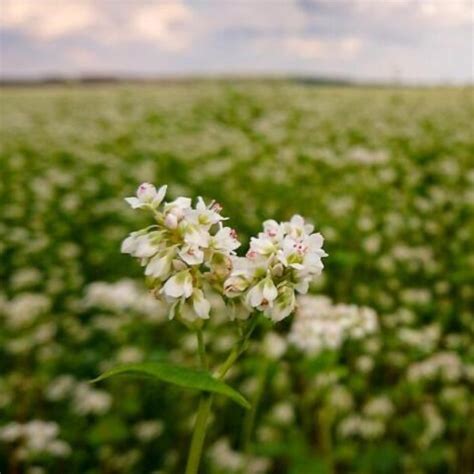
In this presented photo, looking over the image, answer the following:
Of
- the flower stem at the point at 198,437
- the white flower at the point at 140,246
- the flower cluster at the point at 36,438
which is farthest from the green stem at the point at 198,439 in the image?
the flower cluster at the point at 36,438

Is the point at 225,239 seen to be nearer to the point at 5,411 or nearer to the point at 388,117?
the point at 5,411

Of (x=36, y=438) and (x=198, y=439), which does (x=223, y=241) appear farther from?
(x=36, y=438)

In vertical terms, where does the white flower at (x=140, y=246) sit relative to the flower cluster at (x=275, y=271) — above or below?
above

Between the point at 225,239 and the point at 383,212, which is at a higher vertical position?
the point at 225,239

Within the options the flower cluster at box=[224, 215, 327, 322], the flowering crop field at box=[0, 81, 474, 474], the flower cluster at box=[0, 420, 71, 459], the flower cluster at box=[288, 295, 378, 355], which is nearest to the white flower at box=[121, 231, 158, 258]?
the flower cluster at box=[224, 215, 327, 322]

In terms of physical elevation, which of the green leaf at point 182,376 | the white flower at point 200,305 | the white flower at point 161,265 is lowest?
the green leaf at point 182,376

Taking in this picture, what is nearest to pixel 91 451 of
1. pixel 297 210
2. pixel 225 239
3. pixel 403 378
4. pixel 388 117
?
pixel 403 378

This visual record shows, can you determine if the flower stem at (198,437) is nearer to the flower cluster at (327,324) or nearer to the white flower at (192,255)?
the white flower at (192,255)
